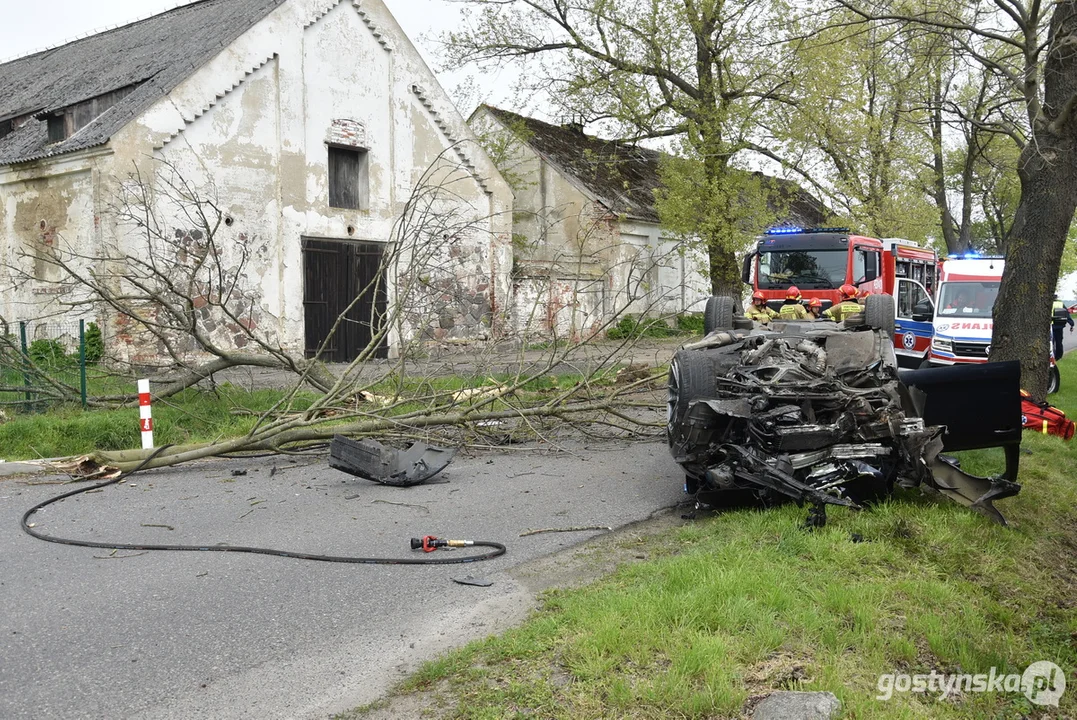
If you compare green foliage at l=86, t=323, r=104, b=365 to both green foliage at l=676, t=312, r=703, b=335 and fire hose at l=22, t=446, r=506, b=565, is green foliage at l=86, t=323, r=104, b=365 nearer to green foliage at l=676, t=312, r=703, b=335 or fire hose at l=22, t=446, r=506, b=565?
fire hose at l=22, t=446, r=506, b=565

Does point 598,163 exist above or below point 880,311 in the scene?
above

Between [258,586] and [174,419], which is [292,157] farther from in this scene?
[258,586]

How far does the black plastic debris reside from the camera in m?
8.47

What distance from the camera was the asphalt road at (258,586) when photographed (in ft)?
13.7

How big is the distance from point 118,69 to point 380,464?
1528cm

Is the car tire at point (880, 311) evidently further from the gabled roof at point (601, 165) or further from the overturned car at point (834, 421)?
the gabled roof at point (601, 165)

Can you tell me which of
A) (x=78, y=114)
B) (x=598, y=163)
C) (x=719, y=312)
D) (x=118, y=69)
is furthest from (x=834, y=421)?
(x=598, y=163)

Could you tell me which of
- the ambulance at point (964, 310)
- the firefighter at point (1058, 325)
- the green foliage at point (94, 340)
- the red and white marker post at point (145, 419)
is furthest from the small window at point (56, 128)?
the firefighter at point (1058, 325)

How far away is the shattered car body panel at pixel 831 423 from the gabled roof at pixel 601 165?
2137 cm

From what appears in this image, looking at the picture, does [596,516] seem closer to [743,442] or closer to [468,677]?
[743,442]

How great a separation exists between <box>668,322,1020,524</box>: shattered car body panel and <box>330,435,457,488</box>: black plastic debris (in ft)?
8.24

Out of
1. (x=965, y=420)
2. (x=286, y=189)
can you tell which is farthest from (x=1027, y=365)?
(x=286, y=189)

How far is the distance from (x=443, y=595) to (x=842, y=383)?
3554 millimetres

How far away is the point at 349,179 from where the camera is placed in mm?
20531
